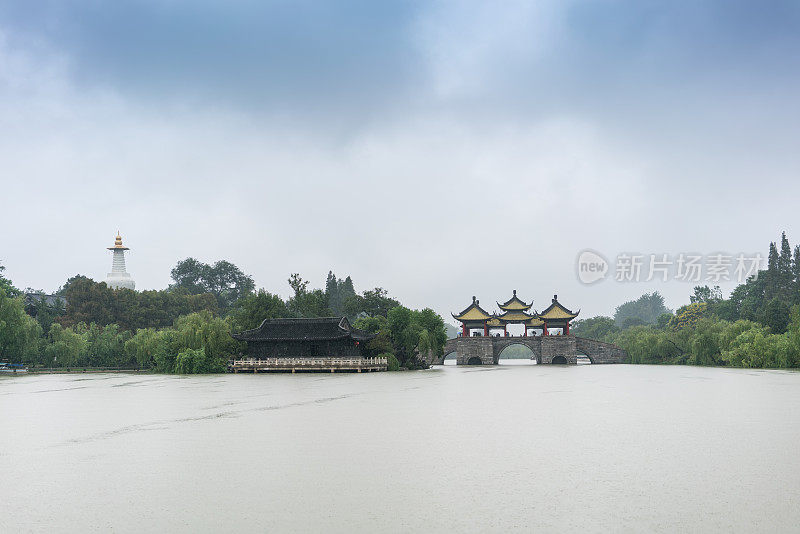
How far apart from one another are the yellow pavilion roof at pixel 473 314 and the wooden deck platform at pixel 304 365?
1157 inches

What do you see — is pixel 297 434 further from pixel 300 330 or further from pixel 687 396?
pixel 300 330

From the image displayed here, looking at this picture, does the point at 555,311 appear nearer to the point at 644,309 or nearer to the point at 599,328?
the point at 599,328

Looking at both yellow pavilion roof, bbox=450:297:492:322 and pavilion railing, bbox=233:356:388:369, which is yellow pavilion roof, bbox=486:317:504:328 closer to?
yellow pavilion roof, bbox=450:297:492:322

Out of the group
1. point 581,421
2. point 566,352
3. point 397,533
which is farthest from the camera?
point 566,352

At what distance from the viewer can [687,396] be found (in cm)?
2414

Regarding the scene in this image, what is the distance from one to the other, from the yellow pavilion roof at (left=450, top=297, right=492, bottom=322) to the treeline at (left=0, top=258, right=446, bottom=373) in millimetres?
8491

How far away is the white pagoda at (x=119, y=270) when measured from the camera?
97562mm

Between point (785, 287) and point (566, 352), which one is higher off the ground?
point (785, 287)

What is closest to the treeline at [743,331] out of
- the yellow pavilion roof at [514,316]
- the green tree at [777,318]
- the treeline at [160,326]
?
the green tree at [777,318]

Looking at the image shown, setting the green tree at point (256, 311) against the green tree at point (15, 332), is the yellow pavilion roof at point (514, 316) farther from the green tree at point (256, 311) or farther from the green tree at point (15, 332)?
the green tree at point (15, 332)

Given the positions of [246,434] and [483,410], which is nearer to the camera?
[246,434]

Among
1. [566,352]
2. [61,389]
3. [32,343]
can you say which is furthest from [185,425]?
[566,352]

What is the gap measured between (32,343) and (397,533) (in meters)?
46.4

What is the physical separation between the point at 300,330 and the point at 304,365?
3.60 meters
